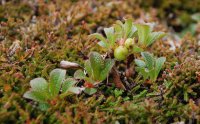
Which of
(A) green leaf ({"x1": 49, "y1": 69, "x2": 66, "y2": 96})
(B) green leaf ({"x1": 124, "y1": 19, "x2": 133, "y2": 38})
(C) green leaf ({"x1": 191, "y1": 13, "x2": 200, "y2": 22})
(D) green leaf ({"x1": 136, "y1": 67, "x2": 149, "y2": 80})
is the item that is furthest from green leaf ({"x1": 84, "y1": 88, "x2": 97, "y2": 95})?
(C) green leaf ({"x1": 191, "y1": 13, "x2": 200, "y2": 22})

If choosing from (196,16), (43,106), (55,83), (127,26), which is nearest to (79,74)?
(55,83)

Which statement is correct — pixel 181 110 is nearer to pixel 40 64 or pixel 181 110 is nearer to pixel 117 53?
pixel 117 53

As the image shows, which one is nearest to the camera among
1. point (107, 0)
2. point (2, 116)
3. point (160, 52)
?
point (2, 116)

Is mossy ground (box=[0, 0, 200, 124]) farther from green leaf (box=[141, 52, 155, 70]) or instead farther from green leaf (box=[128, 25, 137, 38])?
green leaf (box=[128, 25, 137, 38])

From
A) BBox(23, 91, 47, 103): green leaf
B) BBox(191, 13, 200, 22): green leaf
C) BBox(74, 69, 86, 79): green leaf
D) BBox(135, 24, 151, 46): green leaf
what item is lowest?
BBox(23, 91, 47, 103): green leaf

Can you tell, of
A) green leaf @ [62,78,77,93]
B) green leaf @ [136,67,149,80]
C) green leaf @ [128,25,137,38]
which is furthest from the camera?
green leaf @ [128,25,137,38]

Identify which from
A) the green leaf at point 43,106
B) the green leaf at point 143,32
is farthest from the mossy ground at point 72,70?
the green leaf at point 143,32

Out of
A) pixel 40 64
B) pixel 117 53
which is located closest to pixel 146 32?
pixel 117 53
